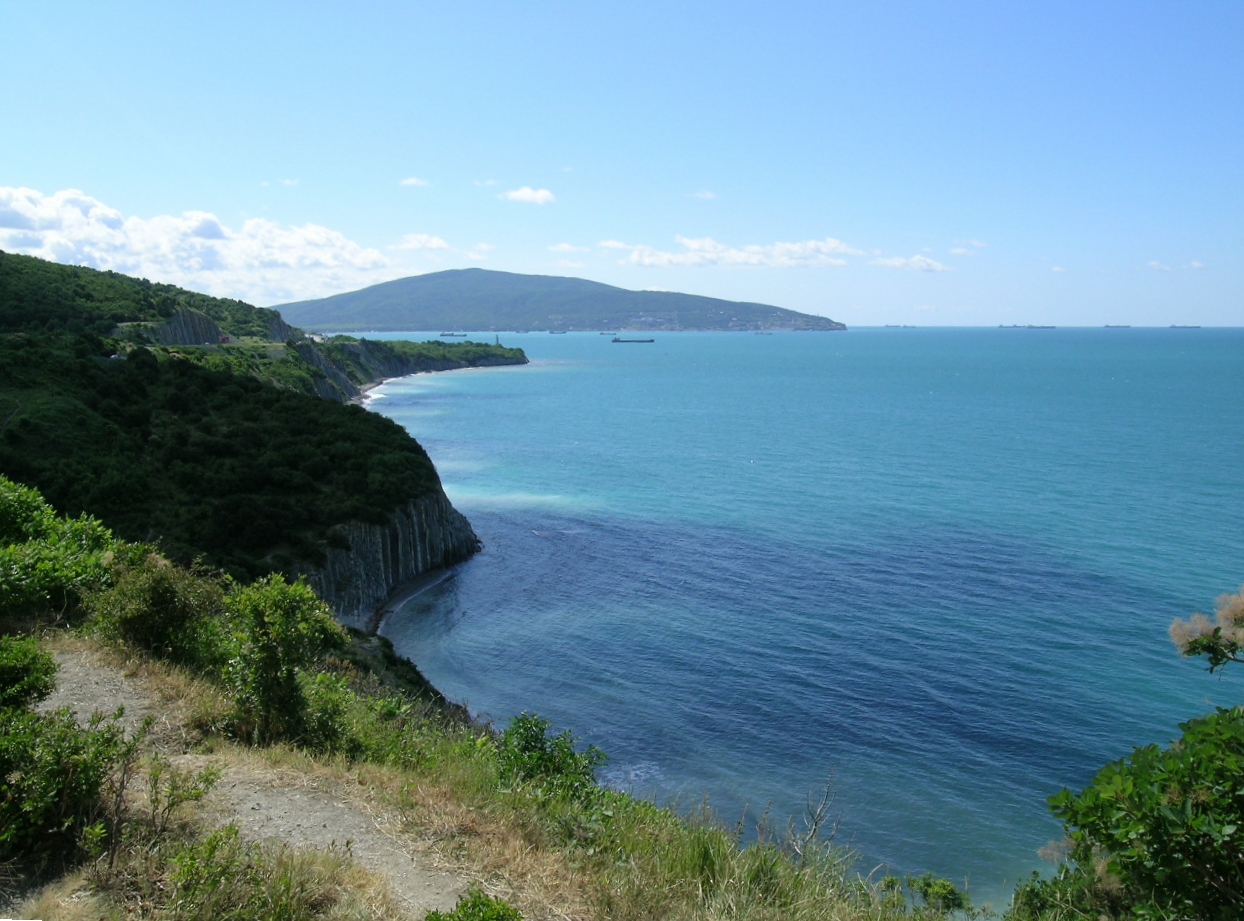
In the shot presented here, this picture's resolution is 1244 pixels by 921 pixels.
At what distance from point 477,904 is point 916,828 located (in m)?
20.0

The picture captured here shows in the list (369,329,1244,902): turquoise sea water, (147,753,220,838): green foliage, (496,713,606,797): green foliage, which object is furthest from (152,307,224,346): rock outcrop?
(147,753,220,838): green foliage

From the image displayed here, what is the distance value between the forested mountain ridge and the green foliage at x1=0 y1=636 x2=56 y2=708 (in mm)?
21869

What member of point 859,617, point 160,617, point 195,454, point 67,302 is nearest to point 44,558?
point 160,617

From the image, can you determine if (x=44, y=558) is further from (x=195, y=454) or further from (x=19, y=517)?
(x=195, y=454)

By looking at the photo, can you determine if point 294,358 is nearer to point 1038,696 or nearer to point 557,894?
point 1038,696

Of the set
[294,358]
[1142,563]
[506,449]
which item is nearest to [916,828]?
[1142,563]

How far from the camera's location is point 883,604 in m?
37.4

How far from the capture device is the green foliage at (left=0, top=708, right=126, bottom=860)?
6.52 m

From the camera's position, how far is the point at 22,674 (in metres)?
8.08

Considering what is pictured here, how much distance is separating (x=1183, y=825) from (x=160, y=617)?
13022 mm

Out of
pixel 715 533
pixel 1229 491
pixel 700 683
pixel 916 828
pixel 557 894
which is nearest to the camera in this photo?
pixel 557 894

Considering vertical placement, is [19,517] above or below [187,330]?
below

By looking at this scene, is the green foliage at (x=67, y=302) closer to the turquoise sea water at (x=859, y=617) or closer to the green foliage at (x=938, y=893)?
the turquoise sea water at (x=859, y=617)

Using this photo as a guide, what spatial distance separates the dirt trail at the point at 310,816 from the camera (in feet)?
24.5
